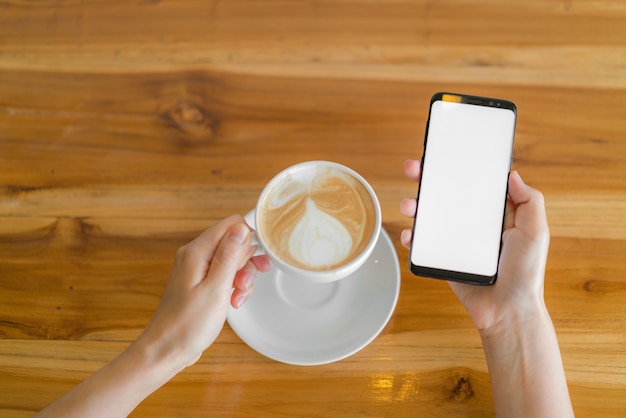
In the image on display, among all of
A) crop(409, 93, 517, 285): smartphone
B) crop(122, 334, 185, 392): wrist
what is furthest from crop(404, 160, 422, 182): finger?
crop(122, 334, 185, 392): wrist

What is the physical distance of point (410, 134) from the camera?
98cm

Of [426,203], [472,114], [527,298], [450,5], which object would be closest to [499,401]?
[527,298]

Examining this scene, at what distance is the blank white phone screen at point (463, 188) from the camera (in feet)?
2.68

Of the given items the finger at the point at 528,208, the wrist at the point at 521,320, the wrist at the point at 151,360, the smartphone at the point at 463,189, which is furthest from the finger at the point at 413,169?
the wrist at the point at 151,360

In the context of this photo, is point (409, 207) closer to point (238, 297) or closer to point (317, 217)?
point (317, 217)

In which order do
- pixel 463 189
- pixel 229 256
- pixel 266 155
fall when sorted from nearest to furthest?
pixel 229 256
pixel 463 189
pixel 266 155

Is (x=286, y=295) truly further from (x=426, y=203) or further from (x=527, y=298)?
(x=527, y=298)

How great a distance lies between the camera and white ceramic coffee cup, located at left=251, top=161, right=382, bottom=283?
0.74 m

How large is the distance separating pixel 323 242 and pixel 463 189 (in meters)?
0.24

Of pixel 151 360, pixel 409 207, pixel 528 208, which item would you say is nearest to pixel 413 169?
pixel 409 207

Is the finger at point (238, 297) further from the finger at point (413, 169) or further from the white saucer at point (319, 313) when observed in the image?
the finger at point (413, 169)

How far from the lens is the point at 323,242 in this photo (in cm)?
A: 77

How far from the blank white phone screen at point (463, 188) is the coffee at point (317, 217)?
0.10 meters

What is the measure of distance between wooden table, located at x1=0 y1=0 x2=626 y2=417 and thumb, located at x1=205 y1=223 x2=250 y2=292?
186 mm
